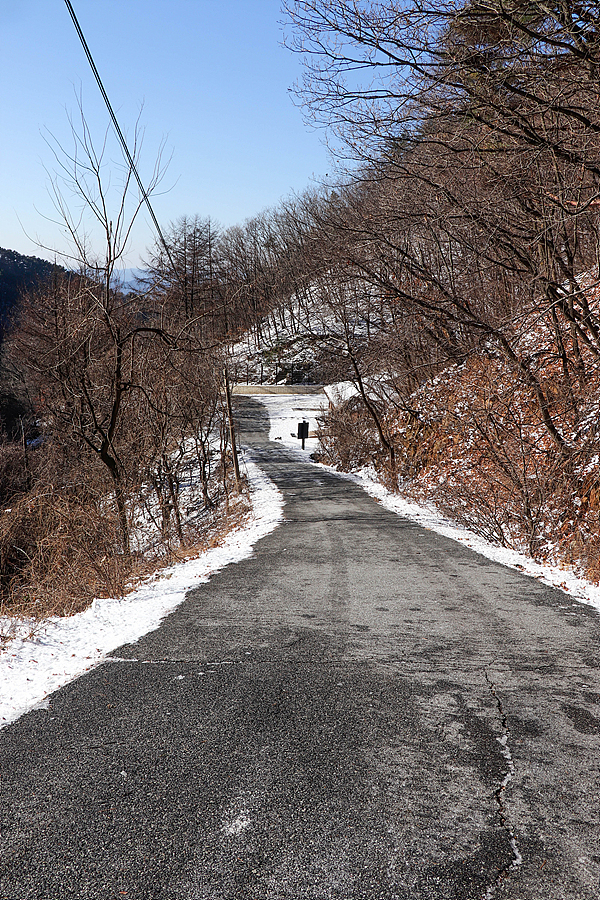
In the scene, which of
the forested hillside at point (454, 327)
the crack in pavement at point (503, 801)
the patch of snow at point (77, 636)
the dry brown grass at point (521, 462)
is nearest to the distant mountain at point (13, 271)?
the forested hillside at point (454, 327)

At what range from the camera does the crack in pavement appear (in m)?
2.19

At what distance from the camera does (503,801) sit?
2.65 metres

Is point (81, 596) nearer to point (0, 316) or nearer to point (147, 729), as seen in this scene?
point (147, 729)

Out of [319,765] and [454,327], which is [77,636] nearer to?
[319,765]

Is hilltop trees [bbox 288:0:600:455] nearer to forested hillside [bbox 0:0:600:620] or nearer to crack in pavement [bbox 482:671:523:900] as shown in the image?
forested hillside [bbox 0:0:600:620]

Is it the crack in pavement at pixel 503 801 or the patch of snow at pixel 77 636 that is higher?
the crack in pavement at pixel 503 801

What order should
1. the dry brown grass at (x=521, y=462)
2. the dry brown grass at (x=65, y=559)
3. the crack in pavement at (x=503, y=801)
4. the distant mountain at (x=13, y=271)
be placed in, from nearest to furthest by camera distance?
the crack in pavement at (x=503, y=801) < the dry brown grass at (x=65, y=559) < the dry brown grass at (x=521, y=462) < the distant mountain at (x=13, y=271)

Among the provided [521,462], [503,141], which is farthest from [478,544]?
[503,141]

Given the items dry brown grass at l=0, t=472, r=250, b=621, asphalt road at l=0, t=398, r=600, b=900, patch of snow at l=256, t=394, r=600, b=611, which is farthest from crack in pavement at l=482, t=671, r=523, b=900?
dry brown grass at l=0, t=472, r=250, b=621

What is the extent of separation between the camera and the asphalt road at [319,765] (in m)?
2.21

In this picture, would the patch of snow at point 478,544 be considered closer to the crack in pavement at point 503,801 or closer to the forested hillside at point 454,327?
the forested hillside at point 454,327

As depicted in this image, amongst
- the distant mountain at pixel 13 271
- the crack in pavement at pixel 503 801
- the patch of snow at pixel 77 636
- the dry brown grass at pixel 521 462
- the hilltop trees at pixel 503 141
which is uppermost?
the distant mountain at pixel 13 271

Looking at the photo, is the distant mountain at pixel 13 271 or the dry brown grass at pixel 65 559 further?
the distant mountain at pixel 13 271

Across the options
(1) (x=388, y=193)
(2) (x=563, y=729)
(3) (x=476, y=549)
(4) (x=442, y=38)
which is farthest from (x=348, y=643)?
(1) (x=388, y=193)
